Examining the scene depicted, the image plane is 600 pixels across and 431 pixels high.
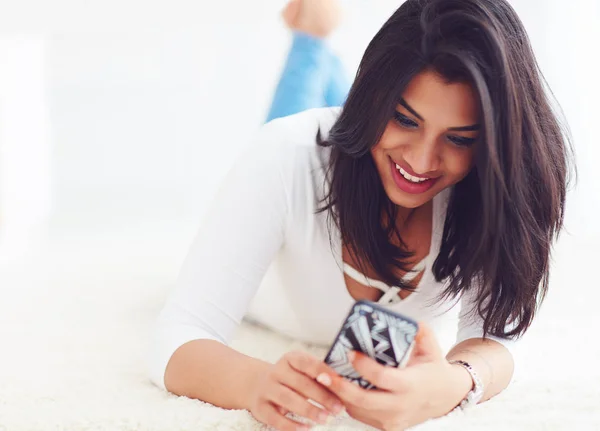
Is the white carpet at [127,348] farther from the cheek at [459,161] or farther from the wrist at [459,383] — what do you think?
the cheek at [459,161]

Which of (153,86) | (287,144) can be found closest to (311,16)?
(287,144)

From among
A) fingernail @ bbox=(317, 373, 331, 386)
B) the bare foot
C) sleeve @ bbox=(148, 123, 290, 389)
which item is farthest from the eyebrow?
the bare foot

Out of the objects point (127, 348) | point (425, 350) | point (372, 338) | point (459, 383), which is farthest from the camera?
point (127, 348)

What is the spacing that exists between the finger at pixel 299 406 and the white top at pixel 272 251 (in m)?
0.23

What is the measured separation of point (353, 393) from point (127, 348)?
0.63 metres

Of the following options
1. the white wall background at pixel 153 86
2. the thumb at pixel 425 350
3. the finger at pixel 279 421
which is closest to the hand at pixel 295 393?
the finger at pixel 279 421

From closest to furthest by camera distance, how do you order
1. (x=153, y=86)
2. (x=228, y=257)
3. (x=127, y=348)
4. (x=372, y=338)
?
(x=372, y=338) → (x=228, y=257) → (x=127, y=348) → (x=153, y=86)

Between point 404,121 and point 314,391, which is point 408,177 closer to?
point 404,121

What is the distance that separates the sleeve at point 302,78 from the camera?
1701 mm

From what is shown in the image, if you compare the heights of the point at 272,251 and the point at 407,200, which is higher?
the point at 407,200

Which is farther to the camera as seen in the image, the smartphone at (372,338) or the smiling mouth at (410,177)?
the smiling mouth at (410,177)

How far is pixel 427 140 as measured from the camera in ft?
3.18

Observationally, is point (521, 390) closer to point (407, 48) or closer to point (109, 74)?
point (407, 48)

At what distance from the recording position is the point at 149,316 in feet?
4.99
